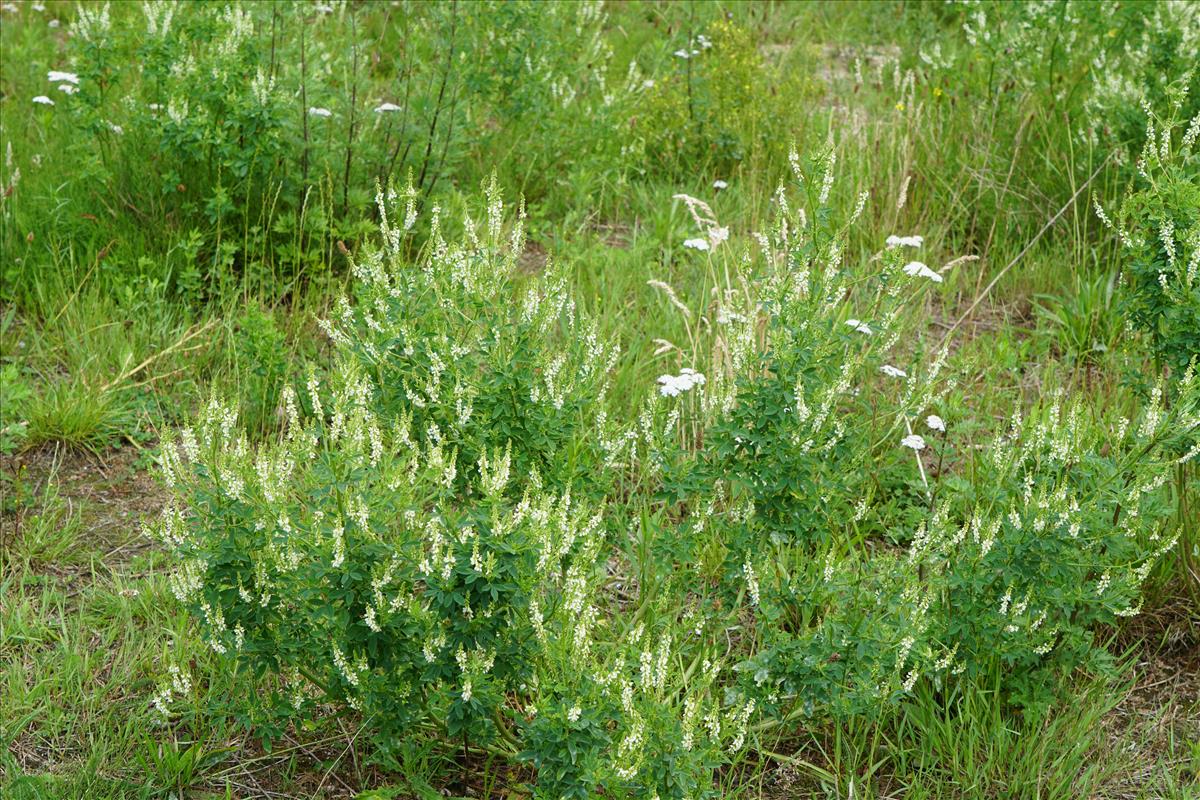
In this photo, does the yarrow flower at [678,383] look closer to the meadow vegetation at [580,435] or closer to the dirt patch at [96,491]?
the meadow vegetation at [580,435]

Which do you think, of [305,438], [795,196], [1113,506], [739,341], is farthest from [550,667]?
[795,196]

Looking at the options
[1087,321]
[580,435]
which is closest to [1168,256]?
[1087,321]

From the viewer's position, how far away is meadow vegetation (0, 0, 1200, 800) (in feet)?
8.48

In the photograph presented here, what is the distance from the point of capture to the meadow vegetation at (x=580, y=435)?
2586 millimetres

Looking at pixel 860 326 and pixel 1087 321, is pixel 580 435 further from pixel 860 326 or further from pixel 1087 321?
pixel 1087 321

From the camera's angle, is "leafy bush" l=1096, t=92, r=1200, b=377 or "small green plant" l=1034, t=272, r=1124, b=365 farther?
"small green plant" l=1034, t=272, r=1124, b=365

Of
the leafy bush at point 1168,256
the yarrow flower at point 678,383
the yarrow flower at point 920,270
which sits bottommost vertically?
the yarrow flower at point 678,383

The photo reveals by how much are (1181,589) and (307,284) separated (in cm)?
321

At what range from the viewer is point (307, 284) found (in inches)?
186

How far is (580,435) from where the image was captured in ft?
11.0

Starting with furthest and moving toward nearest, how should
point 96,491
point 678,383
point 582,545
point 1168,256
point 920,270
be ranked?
1. point 96,491
2. point 920,270
3. point 678,383
4. point 1168,256
5. point 582,545

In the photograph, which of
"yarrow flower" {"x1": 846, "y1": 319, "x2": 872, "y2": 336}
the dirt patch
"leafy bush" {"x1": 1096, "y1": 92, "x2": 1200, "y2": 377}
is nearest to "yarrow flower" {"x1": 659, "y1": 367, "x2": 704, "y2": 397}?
"yarrow flower" {"x1": 846, "y1": 319, "x2": 872, "y2": 336}

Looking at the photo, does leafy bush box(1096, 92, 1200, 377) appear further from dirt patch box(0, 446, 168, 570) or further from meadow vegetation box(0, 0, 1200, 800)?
dirt patch box(0, 446, 168, 570)

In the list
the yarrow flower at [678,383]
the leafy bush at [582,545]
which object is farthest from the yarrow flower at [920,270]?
the yarrow flower at [678,383]
